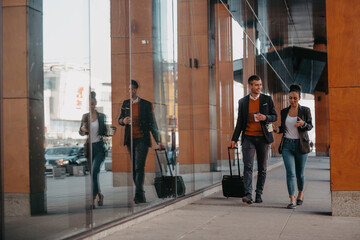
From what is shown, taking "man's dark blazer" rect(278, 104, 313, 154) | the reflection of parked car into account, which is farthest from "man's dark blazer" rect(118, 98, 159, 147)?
"man's dark blazer" rect(278, 104, 313, 154)

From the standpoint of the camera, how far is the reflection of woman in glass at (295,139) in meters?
8.03

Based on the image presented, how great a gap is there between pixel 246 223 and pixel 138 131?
5.70 feet

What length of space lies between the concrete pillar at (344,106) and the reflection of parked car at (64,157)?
11.3 feet

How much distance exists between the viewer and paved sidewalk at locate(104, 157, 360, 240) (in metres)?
5.68

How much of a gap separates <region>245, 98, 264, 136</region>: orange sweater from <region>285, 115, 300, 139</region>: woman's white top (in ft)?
1.37

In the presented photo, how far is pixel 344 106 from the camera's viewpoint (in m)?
6.95

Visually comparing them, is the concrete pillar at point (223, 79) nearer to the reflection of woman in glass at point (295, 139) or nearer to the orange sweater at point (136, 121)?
the reflection of woman in glass at point (295, 139)

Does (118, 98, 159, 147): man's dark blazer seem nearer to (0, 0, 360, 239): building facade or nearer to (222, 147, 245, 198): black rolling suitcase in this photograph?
(0, 0, 360, 239): building facade

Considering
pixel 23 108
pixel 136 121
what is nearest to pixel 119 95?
pixel 136 121

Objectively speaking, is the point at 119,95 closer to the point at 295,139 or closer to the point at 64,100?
the point at 64,100

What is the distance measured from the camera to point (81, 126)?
5.13 m

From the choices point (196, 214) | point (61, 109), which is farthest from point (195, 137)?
point (61, 109)

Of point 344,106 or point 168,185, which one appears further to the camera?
point 168,185

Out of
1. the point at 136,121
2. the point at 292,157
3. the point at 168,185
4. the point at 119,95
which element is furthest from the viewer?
the point at 292,157
